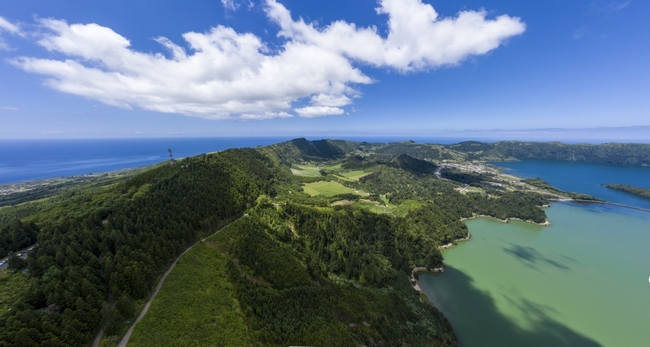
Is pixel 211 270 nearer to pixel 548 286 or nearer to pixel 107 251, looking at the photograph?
pixel 107 251

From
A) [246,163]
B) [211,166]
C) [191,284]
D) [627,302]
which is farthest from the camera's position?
[246,163]

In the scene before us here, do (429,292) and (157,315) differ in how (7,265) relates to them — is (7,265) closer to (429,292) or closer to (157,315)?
(157,315)

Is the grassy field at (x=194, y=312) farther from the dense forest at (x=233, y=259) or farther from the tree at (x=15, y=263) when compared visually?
the tree at (x=15, y=263)

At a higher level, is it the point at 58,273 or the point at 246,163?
the point at 246,163

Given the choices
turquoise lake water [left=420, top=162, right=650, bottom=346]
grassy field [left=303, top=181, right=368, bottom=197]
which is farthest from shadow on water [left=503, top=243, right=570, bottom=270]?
grassy field [left=303, top=181, right=368, bottom=197]

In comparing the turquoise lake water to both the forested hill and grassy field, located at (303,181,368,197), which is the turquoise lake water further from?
the forested hill

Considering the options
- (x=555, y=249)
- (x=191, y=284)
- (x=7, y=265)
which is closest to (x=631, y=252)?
(x=555, y=249)

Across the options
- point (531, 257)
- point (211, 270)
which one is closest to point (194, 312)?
point (211, 270)

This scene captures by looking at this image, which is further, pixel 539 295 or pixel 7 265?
pixel 539 295
